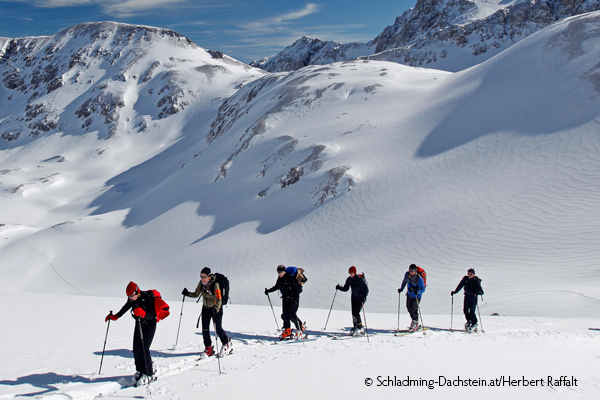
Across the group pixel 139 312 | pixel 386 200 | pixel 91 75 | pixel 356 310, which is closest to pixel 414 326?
pixel 356 310

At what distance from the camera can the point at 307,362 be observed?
25.5ft

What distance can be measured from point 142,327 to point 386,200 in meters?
20.8

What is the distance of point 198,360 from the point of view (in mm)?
8305

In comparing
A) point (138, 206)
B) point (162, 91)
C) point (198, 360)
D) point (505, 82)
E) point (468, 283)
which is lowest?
point (198, 360)

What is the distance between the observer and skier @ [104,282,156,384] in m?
7.00

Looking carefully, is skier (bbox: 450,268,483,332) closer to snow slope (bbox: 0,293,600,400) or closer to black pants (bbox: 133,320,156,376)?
snow slope (bbox: 0,293,600,400)

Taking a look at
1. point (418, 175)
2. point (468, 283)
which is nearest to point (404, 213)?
point (418, 175)

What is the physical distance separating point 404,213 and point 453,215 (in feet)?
9.53

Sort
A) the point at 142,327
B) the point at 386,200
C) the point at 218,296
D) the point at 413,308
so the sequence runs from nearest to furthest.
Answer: the point at 142,327 → the point at 218,296 → the point at 413,308 → the point at 386,200

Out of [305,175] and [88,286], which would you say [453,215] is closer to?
[305,175]

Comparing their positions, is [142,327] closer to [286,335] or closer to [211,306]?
[211,306]

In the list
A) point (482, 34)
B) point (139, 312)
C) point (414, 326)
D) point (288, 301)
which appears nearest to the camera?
point (139, 312)

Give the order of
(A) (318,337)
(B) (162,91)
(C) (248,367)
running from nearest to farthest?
(C) (248,367) → (A) (318,337) → (B) (162,91)

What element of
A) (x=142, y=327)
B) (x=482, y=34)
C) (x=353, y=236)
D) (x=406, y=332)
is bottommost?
(x=406, y=332)
